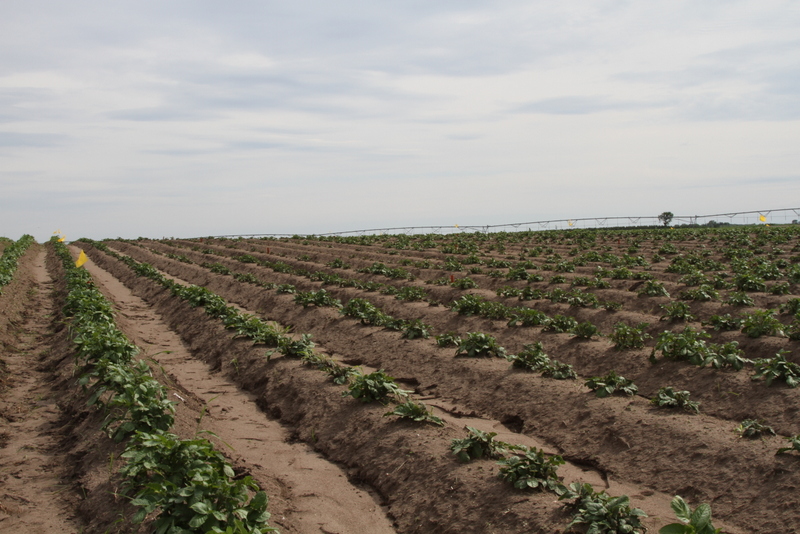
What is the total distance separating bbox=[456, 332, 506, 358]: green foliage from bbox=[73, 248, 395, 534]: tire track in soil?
3262 mm

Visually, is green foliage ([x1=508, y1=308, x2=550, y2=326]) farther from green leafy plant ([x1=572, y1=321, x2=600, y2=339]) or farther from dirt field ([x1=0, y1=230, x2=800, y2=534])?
green leafy plant ([x1=572, y1=321, x2=600, y2=339])

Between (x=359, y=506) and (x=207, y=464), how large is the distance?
6.08 feet

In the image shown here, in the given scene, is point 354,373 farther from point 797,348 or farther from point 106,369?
point 797,348

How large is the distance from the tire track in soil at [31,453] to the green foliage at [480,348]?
19.1 feet

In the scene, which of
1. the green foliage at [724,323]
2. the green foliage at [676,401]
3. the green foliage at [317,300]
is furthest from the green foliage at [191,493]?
the green foliage at [317,300]

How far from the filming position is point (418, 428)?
6.58 metres

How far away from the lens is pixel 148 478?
499 centimetres

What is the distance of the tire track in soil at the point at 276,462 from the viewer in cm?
539

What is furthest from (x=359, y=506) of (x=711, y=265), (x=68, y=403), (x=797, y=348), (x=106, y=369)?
(x=711, y=265)

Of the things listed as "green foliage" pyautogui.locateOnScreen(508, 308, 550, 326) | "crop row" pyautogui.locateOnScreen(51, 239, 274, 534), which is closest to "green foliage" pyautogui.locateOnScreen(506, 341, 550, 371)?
"green foliage" pyautogui.locateOnScreen(508, 308, 550, 326)

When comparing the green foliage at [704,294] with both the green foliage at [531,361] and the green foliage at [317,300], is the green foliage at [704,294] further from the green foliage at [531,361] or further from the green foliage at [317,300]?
the green foliage at [317,300]

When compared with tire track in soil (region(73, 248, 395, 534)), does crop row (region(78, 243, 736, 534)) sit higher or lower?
higher

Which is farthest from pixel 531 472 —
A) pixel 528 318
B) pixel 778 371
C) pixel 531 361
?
pixel 528 318

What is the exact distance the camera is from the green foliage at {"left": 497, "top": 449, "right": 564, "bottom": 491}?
502 centimetres
